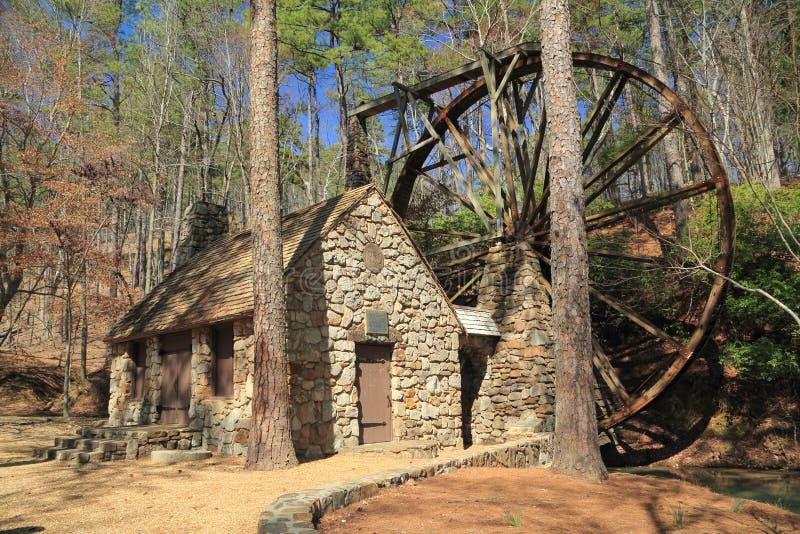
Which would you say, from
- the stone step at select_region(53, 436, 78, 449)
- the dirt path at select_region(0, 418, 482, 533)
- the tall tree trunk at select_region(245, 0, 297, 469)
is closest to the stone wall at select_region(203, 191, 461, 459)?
the dirt path at select_region(0, 418, 482, 533)

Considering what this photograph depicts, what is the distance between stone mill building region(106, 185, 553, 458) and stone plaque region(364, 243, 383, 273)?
0.08 feet

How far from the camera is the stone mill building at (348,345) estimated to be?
910 cm

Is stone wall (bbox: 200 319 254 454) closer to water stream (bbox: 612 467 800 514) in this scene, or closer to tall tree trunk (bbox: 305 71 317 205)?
water stream (bbox: 612 467 800 514)

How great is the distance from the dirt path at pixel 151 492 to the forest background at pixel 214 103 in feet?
20.7

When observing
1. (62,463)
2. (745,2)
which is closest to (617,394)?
(745,2)

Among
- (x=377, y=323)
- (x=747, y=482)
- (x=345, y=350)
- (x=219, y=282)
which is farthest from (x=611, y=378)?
(x=219, y=282)

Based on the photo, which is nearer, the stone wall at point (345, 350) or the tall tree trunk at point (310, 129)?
the stone wall at point (345, 350)

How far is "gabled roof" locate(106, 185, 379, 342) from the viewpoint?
944 centimetres

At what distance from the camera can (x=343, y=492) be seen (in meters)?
4.87

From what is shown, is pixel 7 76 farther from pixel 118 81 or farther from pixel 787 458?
pixel 787 458

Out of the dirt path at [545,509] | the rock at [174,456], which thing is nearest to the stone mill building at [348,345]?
the rock at [174,456]

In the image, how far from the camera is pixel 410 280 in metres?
11.0

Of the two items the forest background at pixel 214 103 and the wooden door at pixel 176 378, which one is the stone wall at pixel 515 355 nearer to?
the forest background at pixel 214 103

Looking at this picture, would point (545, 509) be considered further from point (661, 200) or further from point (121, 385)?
point (121, 385)
